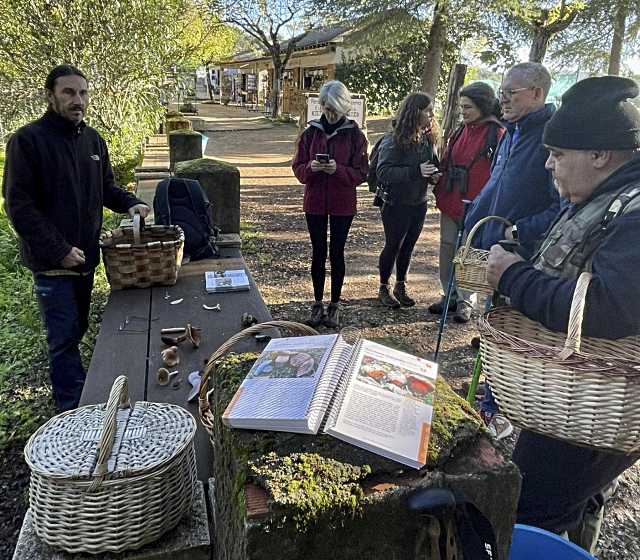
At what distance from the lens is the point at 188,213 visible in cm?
427

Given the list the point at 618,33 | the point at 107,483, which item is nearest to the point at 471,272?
the point at 107,483

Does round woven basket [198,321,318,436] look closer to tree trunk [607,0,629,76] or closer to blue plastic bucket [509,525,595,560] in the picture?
blue plastic bucket [509,525,595,560]

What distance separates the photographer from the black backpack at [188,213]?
4207 mm

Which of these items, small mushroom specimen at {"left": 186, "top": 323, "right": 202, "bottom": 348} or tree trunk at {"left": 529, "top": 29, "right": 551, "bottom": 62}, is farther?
tree trunk at {"left": 529, "top": 29, "right": 551, "bottom": 62}

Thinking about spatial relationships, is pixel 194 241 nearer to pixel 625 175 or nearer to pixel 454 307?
pixel 454 307

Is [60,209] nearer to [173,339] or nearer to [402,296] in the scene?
[173,339]

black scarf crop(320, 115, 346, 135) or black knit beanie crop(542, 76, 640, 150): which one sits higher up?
black knit beanie crop(542, 76, 640, 150)

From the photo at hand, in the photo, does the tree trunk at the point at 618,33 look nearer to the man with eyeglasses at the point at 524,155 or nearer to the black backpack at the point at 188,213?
the man with eyeglasses at the point at 524,155

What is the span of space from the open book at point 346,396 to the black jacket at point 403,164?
3.38 metres

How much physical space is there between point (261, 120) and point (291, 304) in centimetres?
2442

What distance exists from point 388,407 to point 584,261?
0.80 meters

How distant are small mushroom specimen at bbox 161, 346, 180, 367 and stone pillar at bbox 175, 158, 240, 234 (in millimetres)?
2943

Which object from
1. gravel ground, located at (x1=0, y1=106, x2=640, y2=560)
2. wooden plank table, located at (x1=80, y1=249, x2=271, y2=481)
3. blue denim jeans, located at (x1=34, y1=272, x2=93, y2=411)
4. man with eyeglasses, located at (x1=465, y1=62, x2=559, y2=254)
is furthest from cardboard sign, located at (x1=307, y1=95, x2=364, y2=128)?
blue denim jeans, located at (x1=34, y1=272, x2=93, y2=411)

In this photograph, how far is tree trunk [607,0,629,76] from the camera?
11.8m
